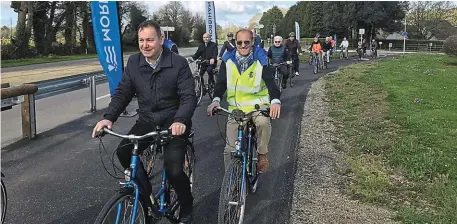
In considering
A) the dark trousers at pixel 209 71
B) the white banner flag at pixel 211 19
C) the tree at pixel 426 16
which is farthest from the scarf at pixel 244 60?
the tree at pixel 426 16

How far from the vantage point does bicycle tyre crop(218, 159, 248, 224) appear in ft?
12.5

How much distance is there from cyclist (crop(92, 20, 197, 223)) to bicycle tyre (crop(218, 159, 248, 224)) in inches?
14.4

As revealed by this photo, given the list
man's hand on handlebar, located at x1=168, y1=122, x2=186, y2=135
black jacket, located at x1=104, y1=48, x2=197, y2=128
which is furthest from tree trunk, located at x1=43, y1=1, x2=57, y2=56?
man's hand on handlebar, located at x1=168, y1=122, x2=186, y2=135

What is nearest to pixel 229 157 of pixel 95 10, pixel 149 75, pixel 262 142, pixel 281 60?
pixel 262 142

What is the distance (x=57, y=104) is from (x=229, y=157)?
28.3 feet

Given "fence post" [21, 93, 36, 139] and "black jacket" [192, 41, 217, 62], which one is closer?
"fence post" [21, 93, 36, 139]

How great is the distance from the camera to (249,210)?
15.3ft

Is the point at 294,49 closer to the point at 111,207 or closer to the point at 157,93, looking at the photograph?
the point at 157,93

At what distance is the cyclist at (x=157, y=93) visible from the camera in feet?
11.7

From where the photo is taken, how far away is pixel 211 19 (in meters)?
18.6

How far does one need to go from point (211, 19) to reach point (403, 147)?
12956 millimetres

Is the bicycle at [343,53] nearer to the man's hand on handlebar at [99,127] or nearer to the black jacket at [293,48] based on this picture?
the black jacket at [293,48]

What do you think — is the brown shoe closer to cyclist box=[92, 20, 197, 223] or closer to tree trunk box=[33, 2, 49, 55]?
cyclist box=[92, 20, 197, 223]

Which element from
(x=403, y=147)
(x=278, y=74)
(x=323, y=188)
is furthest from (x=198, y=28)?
(x=323, y=188)
